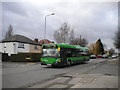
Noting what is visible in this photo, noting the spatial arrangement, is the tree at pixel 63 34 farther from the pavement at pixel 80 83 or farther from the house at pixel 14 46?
the pavement at pixel 80 83

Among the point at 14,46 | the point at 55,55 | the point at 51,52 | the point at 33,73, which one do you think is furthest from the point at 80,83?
the point at 14,46

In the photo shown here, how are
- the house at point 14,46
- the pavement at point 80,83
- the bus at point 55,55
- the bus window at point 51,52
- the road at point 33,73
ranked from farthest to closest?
the house at point 14,46 < the bus window at point 51,52 < the bus at point 55,55 < the road at point 33,73 < the pavement at point 80,83

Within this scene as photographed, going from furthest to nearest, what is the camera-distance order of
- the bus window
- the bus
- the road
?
the bus window, the bus, the road

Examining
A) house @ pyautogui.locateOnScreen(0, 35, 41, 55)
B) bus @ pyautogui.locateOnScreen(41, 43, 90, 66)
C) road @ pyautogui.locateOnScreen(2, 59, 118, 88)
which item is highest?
house @ pyautogui.locateOnScreen(0, 35, 41, 55)

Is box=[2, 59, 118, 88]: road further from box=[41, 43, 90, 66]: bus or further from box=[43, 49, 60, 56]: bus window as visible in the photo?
box=[43, 49, 60, 56]: bus window

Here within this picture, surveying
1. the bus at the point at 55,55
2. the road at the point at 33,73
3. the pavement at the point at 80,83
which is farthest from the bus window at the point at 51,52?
the pavement at the point at 80,83

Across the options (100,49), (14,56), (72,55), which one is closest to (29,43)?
(14,56)

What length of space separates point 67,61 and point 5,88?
12.6m

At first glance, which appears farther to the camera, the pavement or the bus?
the bus

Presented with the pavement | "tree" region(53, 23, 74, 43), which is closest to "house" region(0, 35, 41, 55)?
"tree" region(53, 23, 74, 43)

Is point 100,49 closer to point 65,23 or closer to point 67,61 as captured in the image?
point 65,23

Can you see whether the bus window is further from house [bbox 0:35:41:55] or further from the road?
house [bbox 0:35:41:55]

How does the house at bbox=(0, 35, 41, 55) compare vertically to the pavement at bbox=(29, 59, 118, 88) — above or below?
above

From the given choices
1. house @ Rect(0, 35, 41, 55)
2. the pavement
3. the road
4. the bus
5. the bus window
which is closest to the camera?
the pavement
